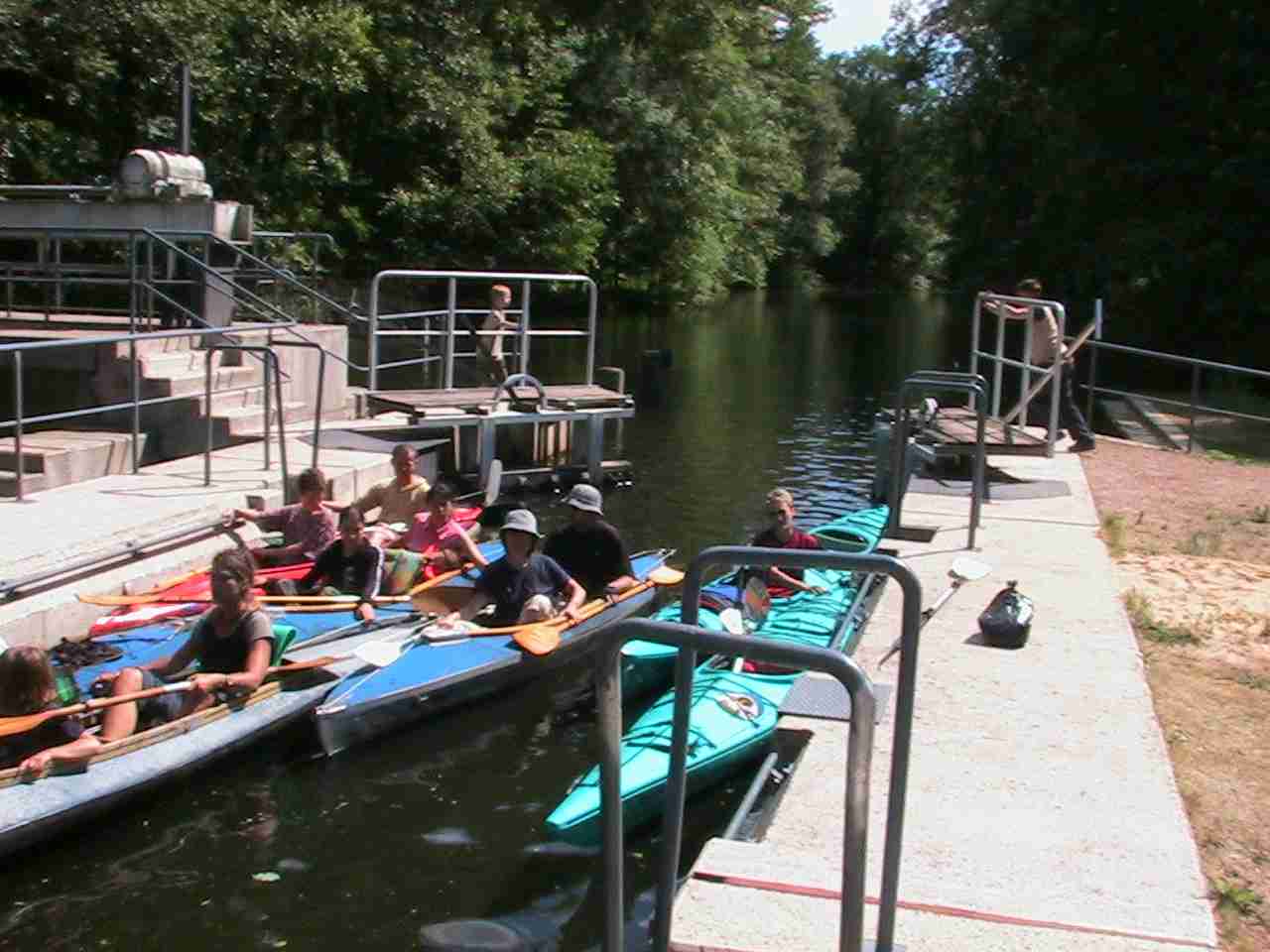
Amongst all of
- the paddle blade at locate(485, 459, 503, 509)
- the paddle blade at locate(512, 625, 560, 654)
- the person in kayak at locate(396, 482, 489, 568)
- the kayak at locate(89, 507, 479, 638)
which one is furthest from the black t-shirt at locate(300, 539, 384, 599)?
the paddle blade at locate(485, 459, 503, 509)

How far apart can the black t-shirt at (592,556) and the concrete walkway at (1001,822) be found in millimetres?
2188

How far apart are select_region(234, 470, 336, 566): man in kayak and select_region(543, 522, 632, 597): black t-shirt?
1.80 m

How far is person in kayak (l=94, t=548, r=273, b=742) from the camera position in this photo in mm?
7863

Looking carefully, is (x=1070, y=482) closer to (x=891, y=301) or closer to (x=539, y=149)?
(x=539, y=149)

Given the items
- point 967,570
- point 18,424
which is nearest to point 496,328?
point 18,424

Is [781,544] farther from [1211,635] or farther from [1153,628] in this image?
[1211,635]

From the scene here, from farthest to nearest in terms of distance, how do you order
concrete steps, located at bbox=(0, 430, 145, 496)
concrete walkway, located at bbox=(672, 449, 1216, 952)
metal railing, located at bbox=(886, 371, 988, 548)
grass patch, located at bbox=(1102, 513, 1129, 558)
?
concrete steps, located at bbox=(0, 430, 145, 496) → grass patch, located at bbox=(1102, 513, 1129, 558) → metal railing, located at bbox=(886, 371, 988, 548) → concrete walkway, located at bbox=(672, 449, 1216, 952)

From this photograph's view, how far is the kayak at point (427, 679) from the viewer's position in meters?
8.48

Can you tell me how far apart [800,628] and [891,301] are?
234 ft

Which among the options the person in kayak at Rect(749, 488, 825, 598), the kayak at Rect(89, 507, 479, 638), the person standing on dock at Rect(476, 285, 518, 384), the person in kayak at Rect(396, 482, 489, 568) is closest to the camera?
the kayak at Rect(89, 507, 479, 638)

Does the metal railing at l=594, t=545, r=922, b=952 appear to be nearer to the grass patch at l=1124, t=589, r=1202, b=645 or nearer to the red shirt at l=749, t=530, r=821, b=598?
the grass patch at l=1124, t=589, r=1202, b=645

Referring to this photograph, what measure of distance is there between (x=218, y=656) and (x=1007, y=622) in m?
4.29

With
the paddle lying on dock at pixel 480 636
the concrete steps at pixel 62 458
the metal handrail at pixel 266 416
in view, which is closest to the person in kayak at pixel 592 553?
the paddle lying on dock at pixel 480 636

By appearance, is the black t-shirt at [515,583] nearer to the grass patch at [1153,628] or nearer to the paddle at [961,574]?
the paddle at [961,574]
